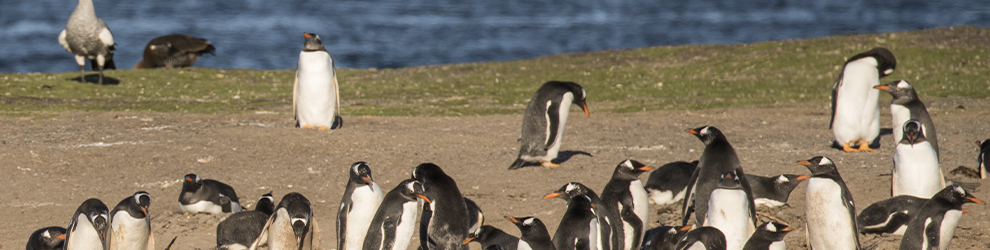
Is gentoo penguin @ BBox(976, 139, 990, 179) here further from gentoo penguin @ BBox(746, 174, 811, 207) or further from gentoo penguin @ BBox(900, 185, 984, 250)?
gentoo penguin @ BBox(900, 185, 984, 250)

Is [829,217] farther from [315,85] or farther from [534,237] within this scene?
[315,85]

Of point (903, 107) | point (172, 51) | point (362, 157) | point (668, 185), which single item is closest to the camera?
point (668, 185)

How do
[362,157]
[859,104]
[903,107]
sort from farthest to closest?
[859,104] < [362,157] < [903,107]

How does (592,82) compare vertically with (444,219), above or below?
below

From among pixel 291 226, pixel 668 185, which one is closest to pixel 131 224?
pixel 291 226

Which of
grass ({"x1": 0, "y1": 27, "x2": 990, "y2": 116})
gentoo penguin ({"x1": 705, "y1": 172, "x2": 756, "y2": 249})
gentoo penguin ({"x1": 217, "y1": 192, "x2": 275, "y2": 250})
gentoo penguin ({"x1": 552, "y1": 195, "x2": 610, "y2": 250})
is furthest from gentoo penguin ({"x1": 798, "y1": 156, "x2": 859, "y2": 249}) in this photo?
grass ({"x1": 0, "y1": 27, "x2": 990, "y2": 116})

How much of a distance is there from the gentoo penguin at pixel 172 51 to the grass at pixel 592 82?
8.19ft

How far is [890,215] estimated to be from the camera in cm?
731

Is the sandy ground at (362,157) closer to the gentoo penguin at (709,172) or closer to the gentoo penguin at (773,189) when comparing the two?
the gentoo penguin at (773,189)

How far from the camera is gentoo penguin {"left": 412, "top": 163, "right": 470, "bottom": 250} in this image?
22.4 feet

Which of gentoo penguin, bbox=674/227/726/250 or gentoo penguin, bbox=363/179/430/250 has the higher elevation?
gentoo penguin, bbox=674/227/726/250

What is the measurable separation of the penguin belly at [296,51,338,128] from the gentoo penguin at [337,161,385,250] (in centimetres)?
501

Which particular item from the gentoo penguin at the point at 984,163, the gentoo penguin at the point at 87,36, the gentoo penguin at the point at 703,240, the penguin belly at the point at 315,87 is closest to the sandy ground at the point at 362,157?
the gentoo penguin at the point at 984,163

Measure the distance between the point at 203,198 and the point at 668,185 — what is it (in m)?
3.97
